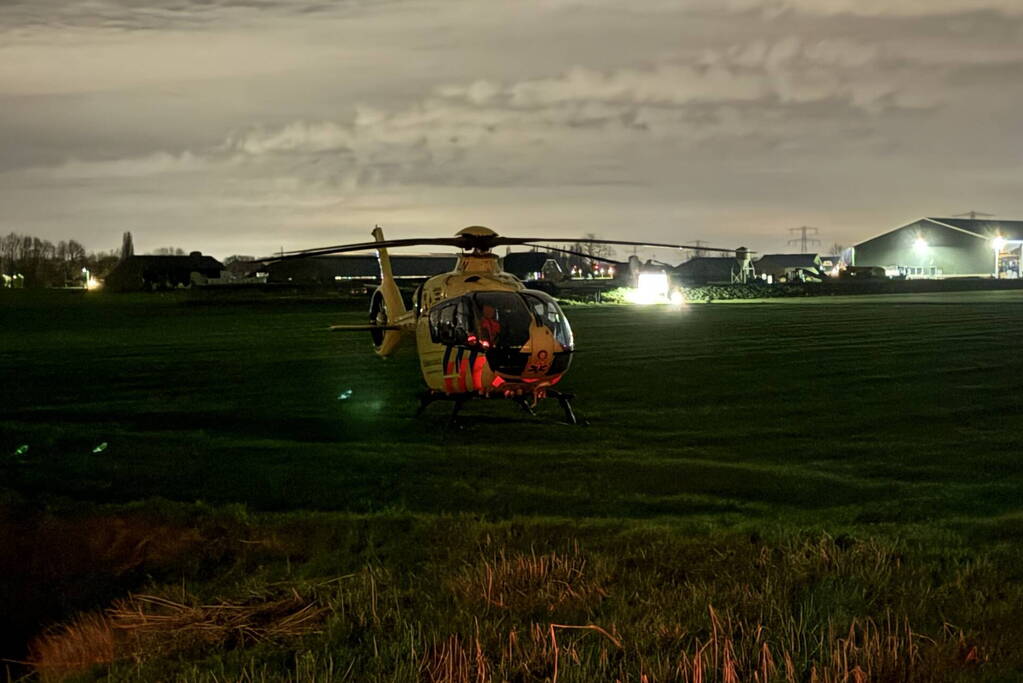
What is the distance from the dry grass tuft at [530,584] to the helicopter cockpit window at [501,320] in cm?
804

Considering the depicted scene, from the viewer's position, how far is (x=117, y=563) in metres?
9.88

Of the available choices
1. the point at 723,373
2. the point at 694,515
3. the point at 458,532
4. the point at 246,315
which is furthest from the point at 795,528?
the point at 246,315

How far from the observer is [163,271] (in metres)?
148

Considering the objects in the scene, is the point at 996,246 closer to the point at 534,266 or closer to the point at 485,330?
the point at 534,266

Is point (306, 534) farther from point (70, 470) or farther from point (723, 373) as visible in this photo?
point (723, 373)

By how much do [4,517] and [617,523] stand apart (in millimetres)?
7766

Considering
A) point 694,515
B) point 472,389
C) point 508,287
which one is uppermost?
point 508,287

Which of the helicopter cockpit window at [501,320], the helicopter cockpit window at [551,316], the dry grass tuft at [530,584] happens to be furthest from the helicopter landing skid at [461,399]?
the dry grass tuft at [530,584]

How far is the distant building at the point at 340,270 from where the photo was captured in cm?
16125

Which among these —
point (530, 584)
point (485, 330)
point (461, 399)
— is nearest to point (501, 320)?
point (485, 330)

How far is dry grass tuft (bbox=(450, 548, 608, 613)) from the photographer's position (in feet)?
25.4

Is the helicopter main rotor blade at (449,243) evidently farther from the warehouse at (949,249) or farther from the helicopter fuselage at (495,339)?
the warehouse at (949,249)

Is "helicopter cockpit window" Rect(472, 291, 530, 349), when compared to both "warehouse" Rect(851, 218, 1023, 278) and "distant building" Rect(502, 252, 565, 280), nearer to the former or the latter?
"warehouse" Rect(851, 218, 1023, 278)

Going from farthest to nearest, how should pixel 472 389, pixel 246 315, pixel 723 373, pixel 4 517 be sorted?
pixel 246 315, pixel 723 373, pixel 472 389, pixel 4 517
